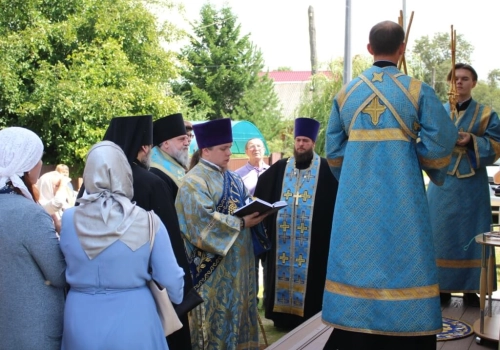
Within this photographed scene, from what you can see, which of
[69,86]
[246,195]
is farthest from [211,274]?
[69,86]

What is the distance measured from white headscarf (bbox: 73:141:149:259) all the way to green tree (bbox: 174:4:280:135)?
3269cm

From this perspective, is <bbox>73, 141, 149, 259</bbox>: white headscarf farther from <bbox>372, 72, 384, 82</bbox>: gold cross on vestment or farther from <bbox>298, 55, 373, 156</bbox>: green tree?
<bbox>298, 55, 373, 156</bbox>: green tree

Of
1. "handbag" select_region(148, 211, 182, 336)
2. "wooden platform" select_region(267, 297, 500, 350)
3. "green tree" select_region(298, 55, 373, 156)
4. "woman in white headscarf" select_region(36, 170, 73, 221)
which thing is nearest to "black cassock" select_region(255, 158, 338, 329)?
"wooden platform" select_region(267, 297, 500, 350)

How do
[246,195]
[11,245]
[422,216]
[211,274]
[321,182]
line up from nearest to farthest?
[11,245], [422,216], [211,274], [246,195], [321,182]

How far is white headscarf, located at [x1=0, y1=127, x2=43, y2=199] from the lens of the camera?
3.06 meters

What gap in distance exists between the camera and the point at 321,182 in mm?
6602

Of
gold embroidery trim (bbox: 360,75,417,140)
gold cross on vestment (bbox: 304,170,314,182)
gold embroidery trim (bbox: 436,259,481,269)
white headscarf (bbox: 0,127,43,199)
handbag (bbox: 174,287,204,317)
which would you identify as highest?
gold embroidery trim (bbox: 360,75,417,140)

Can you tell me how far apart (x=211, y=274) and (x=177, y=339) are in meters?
0.90

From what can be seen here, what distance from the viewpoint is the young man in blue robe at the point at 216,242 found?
4.66 metres

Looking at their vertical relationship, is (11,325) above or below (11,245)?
below

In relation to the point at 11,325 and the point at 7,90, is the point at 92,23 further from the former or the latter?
the point at 11,325

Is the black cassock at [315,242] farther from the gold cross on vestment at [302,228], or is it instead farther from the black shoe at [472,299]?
the black shoe at [472,299]

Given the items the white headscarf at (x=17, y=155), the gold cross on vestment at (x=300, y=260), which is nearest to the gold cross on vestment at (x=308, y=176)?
the gold cross on vestment at (x=300, y=260)

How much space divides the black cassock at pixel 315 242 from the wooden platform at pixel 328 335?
3.19ft
